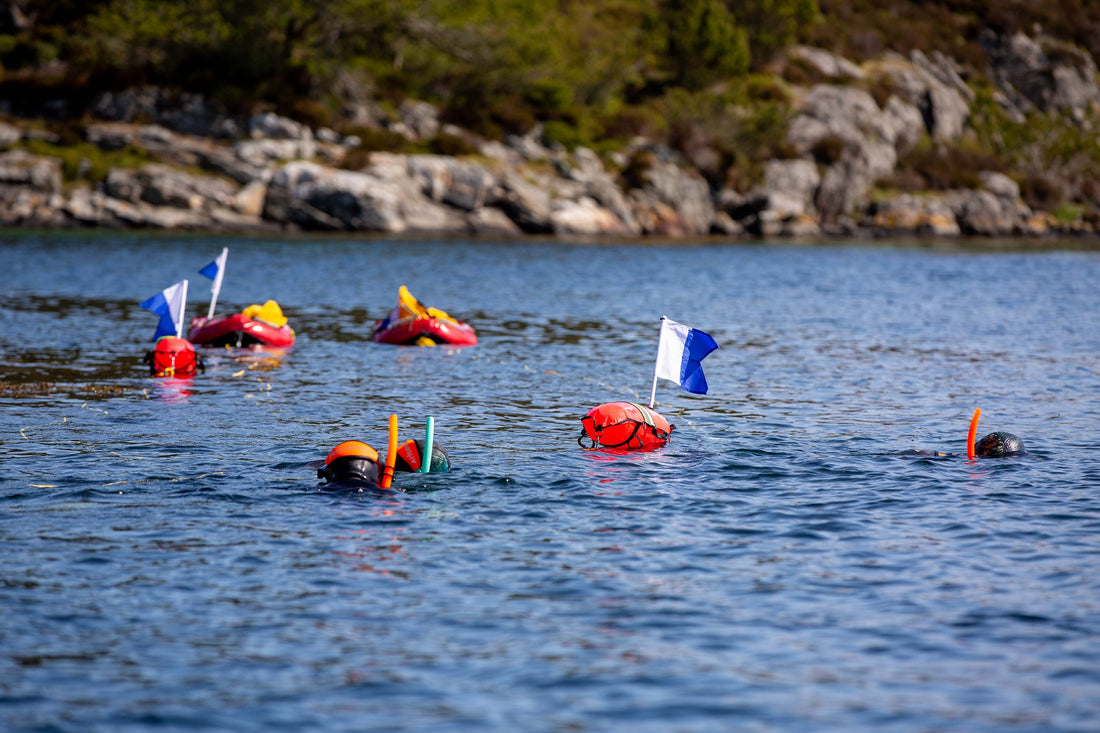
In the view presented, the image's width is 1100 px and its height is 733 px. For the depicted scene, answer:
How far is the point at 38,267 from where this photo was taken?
165ft

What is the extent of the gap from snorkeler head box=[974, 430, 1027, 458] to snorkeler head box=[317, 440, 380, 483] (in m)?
9.70

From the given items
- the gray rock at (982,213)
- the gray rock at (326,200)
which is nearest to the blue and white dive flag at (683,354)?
the gray rock at (326,200)

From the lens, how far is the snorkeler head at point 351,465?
15.3 metres

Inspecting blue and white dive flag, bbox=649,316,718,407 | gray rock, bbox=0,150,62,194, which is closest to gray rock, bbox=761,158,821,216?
gray rock, bbox=0,150,62,194

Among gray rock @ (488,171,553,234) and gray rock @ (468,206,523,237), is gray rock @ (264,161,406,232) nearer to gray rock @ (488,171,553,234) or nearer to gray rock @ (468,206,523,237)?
gray rock @ (468,206,523,237)

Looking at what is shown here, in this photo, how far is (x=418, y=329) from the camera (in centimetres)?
3153

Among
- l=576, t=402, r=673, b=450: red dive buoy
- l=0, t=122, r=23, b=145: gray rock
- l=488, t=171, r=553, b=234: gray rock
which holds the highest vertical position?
l=0, t=122, r=23, b=145: gray rock

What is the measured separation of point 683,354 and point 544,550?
675 centimetres

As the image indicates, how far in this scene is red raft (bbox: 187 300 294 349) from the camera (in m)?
29.8

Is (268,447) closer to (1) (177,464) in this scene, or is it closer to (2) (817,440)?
(1) (177,464)

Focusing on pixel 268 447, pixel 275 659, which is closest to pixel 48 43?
pixel 268 447

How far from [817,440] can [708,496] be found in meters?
4.42

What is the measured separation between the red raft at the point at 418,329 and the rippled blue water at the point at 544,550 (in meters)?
1.76

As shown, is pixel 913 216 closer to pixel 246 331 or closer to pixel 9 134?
pixel 9 134
